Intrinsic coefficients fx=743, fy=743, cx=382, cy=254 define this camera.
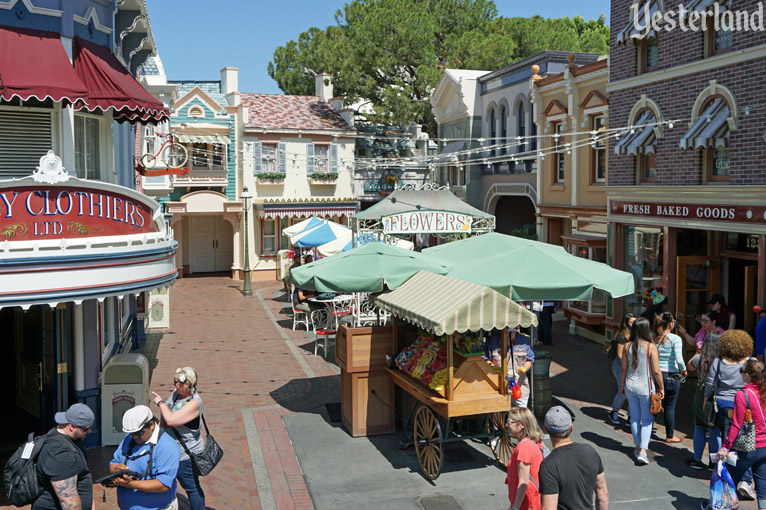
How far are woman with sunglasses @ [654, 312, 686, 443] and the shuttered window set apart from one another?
8.74 metres

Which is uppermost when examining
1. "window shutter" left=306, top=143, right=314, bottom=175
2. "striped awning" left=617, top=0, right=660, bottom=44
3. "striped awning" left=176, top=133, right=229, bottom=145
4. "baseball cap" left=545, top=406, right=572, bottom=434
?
"striped awning" left=617, top=0, right=660, bottom=44

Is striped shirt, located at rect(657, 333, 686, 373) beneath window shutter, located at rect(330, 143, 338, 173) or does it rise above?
beneath

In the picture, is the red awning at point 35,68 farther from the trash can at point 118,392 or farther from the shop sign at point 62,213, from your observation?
the trash can at point 118,392

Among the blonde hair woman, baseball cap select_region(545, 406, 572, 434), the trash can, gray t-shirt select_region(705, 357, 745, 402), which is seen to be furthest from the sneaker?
the trash can

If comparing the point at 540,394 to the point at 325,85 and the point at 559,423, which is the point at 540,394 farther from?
the point at 325,85

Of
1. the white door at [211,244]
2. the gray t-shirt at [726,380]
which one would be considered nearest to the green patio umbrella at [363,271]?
the gray t-shirt at [726,380]

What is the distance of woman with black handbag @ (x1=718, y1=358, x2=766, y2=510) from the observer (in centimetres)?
743

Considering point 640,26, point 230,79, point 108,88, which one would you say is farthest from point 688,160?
point 230,79

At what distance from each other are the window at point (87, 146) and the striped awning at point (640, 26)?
10.1m

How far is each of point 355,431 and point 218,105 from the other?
22659mm

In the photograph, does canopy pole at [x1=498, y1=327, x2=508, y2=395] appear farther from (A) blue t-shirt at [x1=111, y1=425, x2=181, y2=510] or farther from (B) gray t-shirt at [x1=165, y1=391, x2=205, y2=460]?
(A) blue t-shirt at [x1=111, y1=425, x2=181, y2=510]

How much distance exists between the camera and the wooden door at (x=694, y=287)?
1426 centimetres

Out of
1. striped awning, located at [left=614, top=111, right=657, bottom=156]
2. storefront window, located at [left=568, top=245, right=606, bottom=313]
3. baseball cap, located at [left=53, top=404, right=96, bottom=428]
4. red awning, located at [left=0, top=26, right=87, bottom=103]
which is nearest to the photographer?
baseball cap, located at [left=53, top=404, right=96, bottom=428]

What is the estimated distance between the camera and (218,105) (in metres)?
30.7
